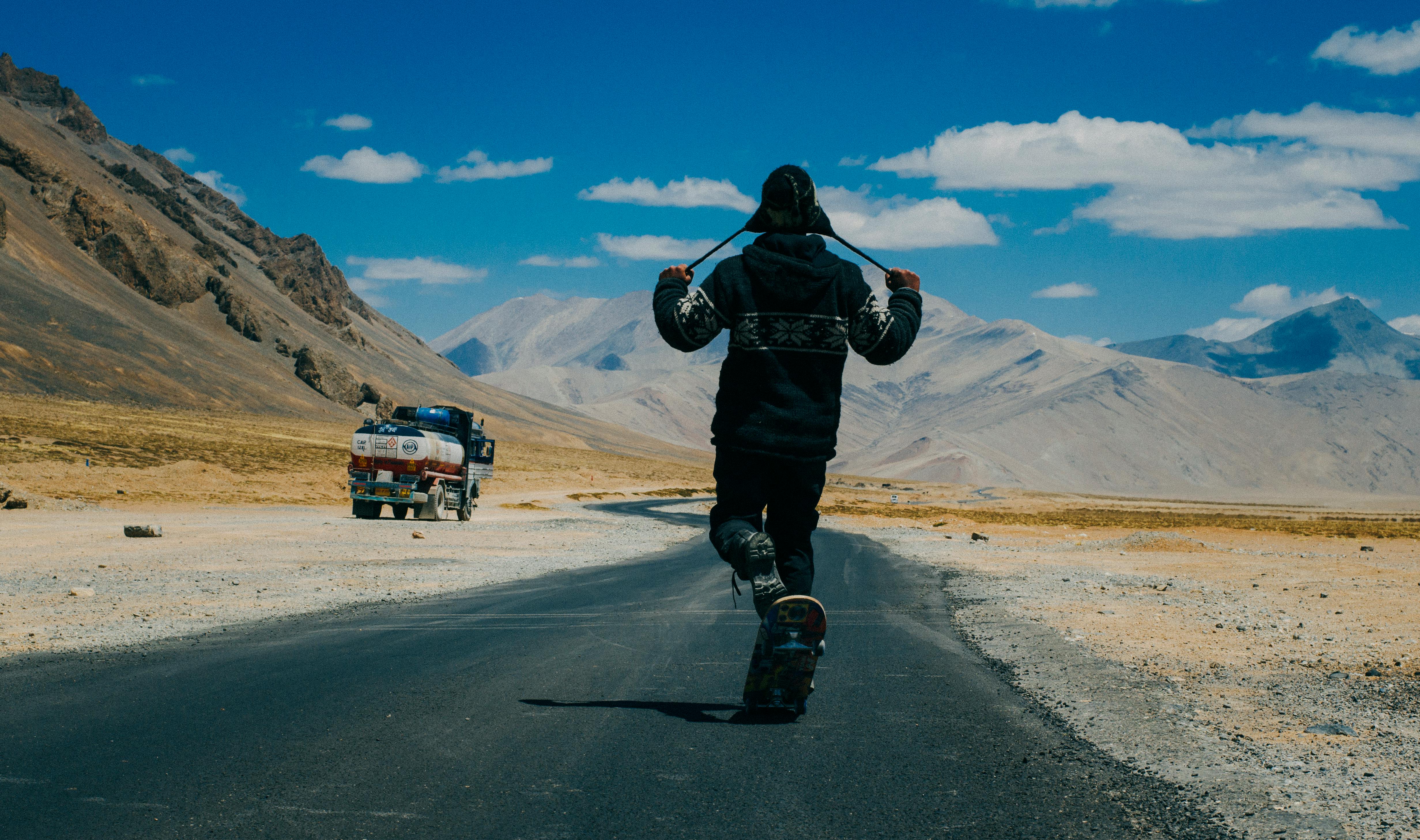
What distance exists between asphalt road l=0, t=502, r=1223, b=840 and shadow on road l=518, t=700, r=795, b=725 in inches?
1.1

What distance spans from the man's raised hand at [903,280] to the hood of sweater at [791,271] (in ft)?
1.48

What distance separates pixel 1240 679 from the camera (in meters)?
7.30

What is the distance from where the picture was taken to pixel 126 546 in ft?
70.7

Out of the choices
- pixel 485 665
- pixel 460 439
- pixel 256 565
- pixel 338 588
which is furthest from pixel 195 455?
pixel 485 665

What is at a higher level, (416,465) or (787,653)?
(787,653)

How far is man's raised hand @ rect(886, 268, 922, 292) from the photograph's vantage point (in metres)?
5.82

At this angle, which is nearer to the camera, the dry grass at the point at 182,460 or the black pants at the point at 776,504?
the black pants at the point at 776,504

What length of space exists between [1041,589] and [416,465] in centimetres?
2410

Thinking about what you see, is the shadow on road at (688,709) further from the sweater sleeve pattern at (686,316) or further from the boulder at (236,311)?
the boulder at (236,311)

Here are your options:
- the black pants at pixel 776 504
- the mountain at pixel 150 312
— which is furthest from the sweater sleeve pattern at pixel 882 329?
the mountain at pixel 150 312

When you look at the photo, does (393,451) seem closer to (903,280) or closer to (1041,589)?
(1041,589)

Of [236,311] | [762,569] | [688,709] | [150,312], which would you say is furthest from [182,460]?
[236,311]

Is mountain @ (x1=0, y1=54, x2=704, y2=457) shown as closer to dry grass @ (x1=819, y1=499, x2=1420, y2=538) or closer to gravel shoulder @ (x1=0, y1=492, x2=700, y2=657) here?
dry grass @ (x1=819, y1=499, x2=1420, y2=538)

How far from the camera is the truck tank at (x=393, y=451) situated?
112 ft
